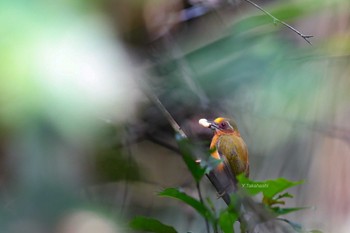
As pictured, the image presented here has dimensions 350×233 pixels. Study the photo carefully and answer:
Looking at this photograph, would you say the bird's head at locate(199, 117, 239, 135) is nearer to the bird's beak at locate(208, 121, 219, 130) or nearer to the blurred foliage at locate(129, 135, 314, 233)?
the bird's beak at locate(208, 121, 219, 130)

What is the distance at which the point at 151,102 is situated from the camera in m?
1.16

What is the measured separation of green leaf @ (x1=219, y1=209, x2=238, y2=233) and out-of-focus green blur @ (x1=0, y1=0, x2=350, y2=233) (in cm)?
14

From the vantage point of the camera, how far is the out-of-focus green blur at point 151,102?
0.42 metres

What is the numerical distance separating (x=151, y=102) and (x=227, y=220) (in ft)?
1.05

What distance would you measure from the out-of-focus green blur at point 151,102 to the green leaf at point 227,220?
0.44ft

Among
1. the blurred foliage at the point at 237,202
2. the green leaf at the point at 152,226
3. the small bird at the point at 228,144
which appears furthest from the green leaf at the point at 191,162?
the small bird at the point at 228,144

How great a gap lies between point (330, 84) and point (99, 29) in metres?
1.17

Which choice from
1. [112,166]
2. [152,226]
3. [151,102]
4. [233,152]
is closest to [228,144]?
[233,152]

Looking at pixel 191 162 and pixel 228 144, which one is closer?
pixel 191 162

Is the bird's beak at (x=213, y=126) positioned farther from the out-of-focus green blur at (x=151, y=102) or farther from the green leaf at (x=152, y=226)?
the green leaf at (x=152, y=226)

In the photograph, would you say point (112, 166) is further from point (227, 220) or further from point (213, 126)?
point (213, 126)

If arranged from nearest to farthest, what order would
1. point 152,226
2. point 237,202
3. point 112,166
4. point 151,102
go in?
point 112,166, point 237,202, point 152,226, point 151,102

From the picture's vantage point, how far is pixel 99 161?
61 centimetres

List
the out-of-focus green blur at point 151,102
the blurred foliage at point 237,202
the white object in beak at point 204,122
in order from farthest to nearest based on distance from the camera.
A: the white object in beak at point 204,122 < the blurred foliage at point 237,202 < the out-of-focus green blur at point 151,102
